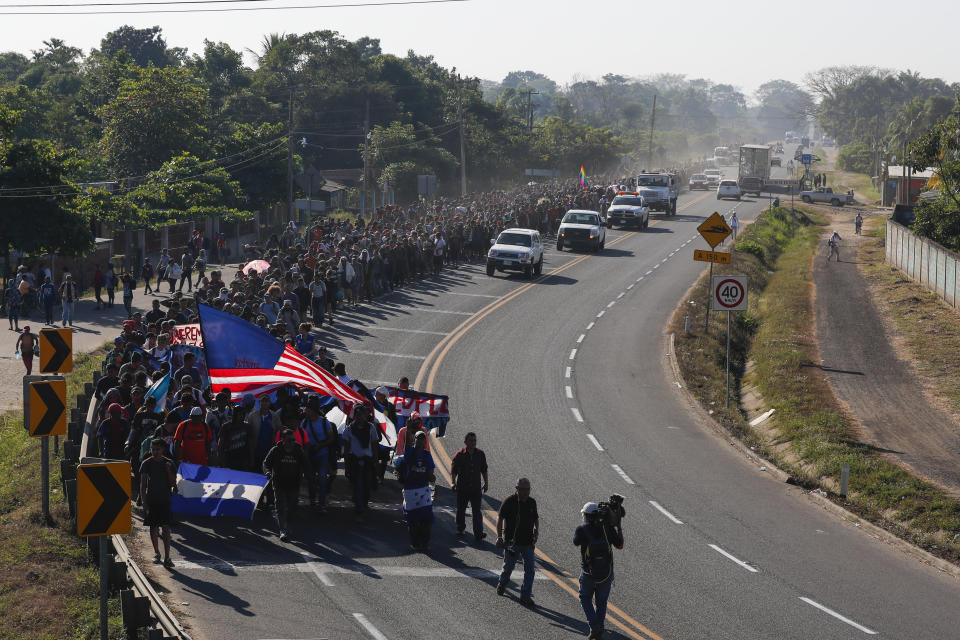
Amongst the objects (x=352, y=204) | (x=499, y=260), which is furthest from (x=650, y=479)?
(x=352, y=204)

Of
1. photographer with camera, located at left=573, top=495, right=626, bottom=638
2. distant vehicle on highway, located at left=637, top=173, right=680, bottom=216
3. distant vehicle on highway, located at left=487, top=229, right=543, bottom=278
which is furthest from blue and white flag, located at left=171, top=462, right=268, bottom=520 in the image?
distant vehicle on highway, located at left=637, top=173, right=680, bottom=216

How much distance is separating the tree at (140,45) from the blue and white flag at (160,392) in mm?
112598

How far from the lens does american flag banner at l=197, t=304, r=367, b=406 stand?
16812 millimetres

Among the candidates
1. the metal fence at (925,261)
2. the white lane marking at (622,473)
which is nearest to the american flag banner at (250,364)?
the white lane marking at (622,473)

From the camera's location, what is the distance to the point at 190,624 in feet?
39.8

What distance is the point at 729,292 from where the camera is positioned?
25766mm

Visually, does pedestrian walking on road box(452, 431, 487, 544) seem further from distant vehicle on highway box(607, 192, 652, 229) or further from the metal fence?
distant vehicle on highway box(607, 192, 652, 229)


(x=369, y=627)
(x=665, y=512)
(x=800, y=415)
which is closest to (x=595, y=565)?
(x=369, y=627)

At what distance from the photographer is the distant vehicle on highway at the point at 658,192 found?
69.9 meters

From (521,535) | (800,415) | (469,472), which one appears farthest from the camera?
(800,415)

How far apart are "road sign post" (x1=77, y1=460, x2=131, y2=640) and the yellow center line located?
603 cm

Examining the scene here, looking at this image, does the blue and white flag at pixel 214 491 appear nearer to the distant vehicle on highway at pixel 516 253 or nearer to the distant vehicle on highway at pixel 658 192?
the distant vehicle on highway at pixel 516 253

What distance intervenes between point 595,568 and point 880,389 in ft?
57.8

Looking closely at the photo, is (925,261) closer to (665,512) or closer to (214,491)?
(665,512)
